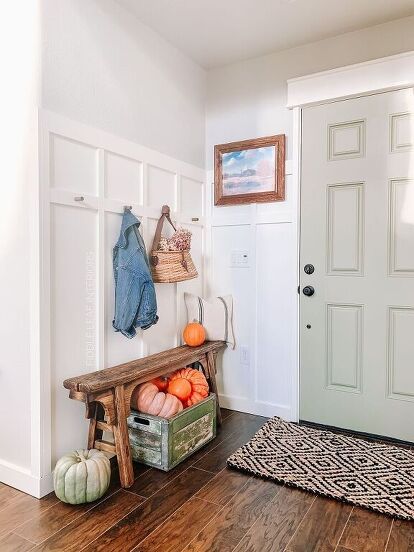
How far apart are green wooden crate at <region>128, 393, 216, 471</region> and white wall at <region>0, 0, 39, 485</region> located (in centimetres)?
54

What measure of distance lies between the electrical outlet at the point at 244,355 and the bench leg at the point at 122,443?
1204mm

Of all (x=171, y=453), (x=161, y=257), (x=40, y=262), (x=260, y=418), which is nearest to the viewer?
(x=40, y=262)

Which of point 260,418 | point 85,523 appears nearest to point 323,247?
point 260,418

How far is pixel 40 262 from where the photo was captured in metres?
1.95

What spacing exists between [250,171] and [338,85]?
773 millimetres

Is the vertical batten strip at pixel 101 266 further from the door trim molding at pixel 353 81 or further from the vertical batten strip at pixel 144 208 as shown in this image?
the door trim molding at pixel 353 81

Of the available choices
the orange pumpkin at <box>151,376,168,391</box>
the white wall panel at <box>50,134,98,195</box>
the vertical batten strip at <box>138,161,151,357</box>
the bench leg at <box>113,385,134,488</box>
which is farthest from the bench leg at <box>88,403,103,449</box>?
the white wall panel at <box>50,134,98,195</box>

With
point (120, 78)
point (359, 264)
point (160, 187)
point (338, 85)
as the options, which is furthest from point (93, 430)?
point (338, 85)

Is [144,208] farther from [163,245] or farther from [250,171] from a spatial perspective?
[250,171]

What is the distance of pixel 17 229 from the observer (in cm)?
202

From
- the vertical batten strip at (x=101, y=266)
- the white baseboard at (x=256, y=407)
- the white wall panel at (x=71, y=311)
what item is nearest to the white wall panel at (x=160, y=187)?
the vertical batten strip at (x=101, y=266)

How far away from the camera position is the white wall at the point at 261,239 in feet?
9.38

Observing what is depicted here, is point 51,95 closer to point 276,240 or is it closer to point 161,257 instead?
point 161,257

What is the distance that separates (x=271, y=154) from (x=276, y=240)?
0.59 metres
